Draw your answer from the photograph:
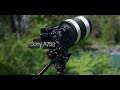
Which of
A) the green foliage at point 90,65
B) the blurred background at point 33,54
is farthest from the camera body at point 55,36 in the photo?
the green foliage at point 90,65

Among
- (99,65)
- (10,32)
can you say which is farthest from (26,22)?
(99,65)

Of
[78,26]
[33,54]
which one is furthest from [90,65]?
[78,26]

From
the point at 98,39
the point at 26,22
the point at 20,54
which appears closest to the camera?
the point at 20,54

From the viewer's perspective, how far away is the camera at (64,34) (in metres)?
1.64

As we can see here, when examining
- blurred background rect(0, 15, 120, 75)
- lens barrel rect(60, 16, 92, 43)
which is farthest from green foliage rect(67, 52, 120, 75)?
lens barrel rect(60, 16, 92, 43)

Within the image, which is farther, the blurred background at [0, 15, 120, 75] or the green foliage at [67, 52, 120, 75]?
the green foliage at [67, 52, 120, 75]

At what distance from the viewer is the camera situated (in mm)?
1640

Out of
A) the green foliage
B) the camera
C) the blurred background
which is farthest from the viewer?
the green foliage

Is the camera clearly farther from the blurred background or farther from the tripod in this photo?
the blurred background

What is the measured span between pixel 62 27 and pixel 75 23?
0.08 meters

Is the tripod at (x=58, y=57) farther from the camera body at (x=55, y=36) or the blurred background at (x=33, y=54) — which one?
the blurred background at (x=33, y=54)
